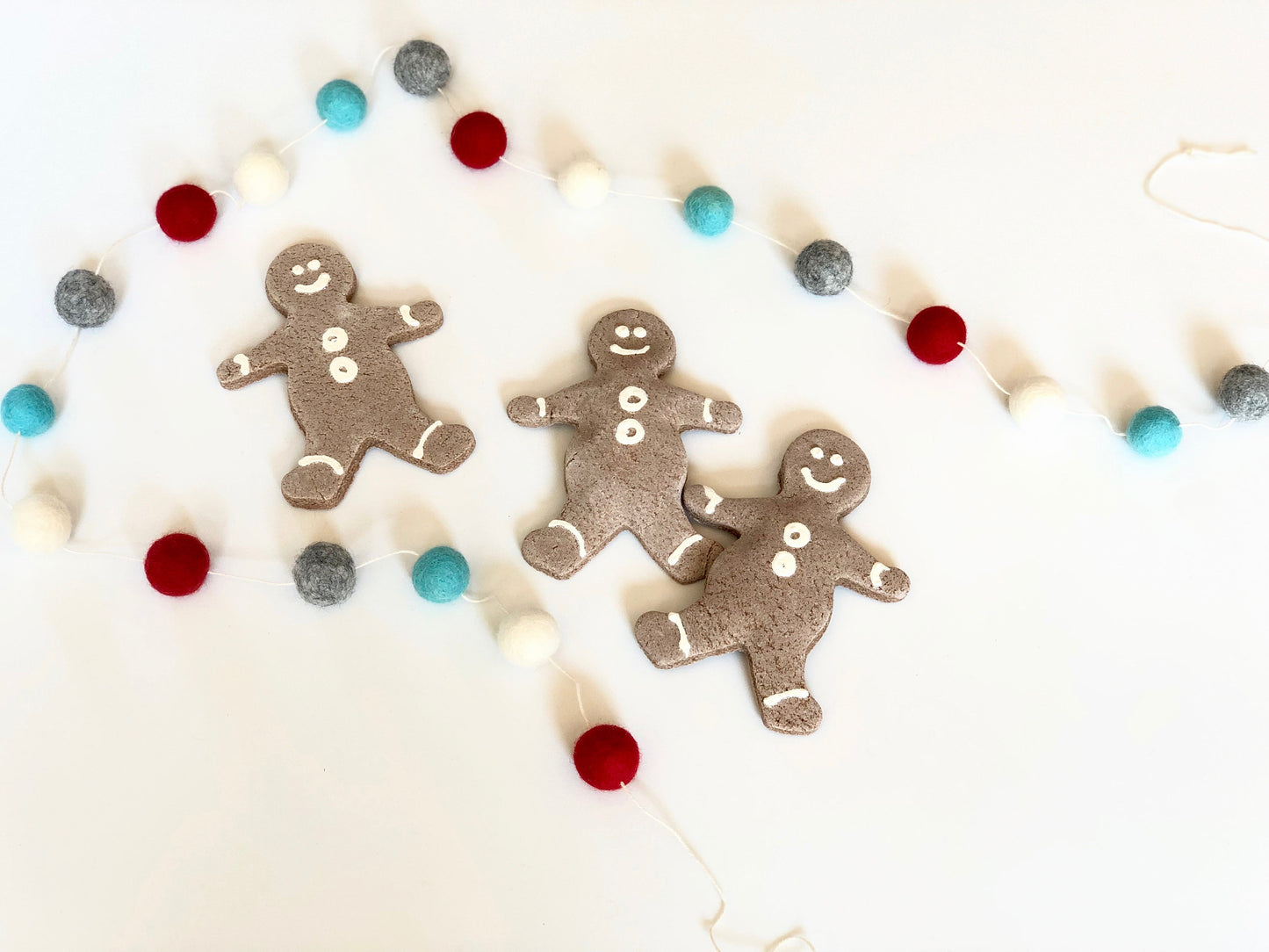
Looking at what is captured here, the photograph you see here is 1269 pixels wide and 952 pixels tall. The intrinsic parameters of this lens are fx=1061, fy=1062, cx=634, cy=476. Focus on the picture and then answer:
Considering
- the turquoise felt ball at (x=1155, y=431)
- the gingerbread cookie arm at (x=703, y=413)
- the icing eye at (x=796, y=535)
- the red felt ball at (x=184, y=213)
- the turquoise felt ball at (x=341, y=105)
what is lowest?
the red felt ball at (x=184, y=213)

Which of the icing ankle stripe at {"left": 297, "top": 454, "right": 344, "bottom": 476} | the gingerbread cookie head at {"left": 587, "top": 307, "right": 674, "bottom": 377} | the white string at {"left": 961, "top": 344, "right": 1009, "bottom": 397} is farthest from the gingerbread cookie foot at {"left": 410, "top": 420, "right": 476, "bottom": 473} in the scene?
the white string at {"left": 961, "top": 344, "right": 1009, "bottom": 397}

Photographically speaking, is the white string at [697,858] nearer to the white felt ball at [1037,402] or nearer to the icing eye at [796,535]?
the icing eye at [796,535]

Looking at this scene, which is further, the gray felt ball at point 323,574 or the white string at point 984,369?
the white string at point 984,369

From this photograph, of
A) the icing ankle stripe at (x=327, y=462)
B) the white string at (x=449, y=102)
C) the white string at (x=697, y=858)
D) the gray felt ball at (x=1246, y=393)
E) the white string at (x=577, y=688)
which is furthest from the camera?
the white string at (x=449, y=102)

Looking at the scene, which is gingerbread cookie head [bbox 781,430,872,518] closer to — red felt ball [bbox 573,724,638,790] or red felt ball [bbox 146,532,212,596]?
red felt ball [bbox 573,724,638,790]

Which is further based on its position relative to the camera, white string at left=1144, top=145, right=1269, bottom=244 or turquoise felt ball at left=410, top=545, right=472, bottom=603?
white string at left=1144, top=145, right=1269, bottom=244

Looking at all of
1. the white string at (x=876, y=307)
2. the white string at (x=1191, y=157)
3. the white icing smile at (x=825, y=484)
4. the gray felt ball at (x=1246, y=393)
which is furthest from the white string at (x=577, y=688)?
the white string at (x=1191, y=157)
